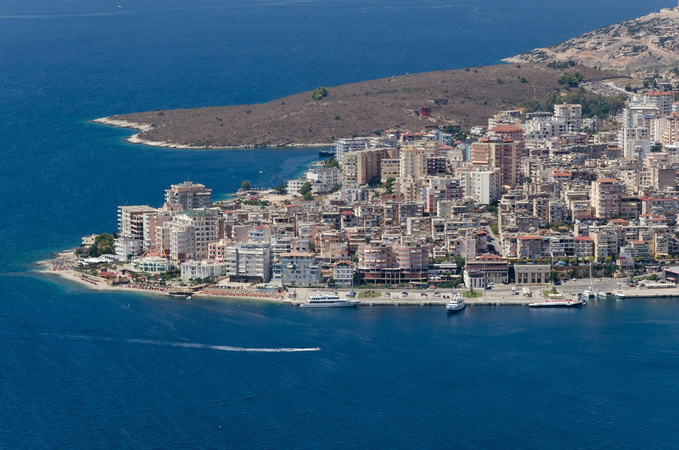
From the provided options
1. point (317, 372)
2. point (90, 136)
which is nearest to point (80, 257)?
point (317, 372)

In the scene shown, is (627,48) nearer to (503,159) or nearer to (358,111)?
(358,111)

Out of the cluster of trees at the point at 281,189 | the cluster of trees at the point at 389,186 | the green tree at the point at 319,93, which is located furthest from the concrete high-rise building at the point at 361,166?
the green tree at the point at 319,93

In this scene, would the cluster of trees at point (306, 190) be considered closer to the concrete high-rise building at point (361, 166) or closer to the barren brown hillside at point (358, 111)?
the concrete high-rise building at point (361, 166)

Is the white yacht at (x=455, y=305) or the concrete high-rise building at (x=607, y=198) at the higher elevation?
the concrete high-rise building at (x=607, y=198)

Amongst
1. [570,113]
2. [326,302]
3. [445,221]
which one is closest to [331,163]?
[570,113]

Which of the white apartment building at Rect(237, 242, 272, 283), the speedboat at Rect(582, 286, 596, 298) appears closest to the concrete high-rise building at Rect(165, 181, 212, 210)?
the white apartment building at Rect(237, 242, 272, 283)

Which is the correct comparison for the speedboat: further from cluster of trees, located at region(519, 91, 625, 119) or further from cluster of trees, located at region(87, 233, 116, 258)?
cluster of trees, located at region(519, 91, 625, 119)
